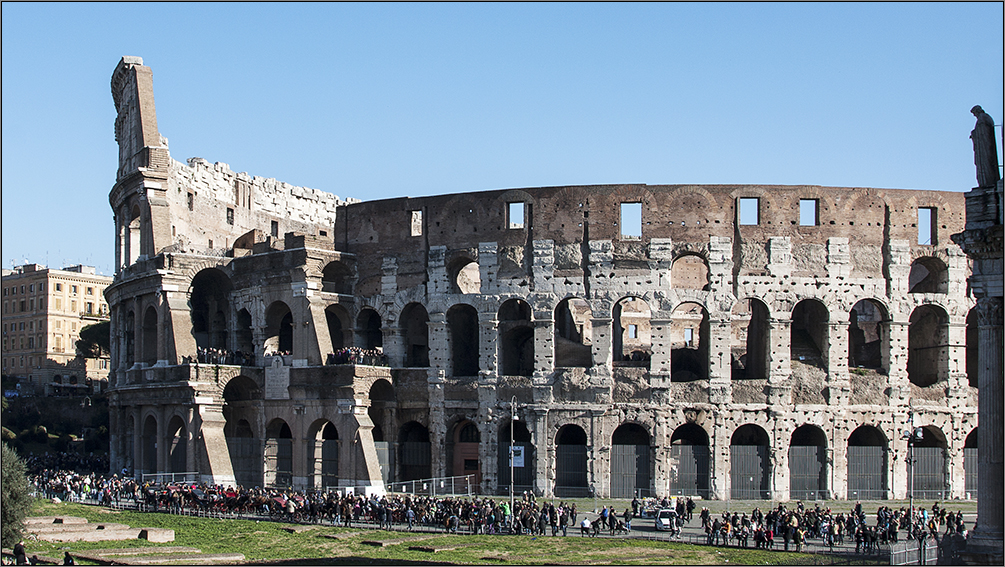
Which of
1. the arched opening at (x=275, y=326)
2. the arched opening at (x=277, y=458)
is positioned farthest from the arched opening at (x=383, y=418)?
the arched opening at (x=275, y=326)

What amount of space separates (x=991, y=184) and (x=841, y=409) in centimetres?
2387

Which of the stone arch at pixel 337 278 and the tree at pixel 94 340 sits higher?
the stone arch at pixel 337 278

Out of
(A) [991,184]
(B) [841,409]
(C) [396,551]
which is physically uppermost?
(A) [991,184]

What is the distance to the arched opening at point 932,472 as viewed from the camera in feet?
157

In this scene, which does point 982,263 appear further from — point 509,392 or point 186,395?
point 186,395

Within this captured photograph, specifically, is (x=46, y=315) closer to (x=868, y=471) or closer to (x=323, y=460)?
(x=323, y=460)

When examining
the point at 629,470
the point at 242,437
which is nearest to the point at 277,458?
the point at 242,437

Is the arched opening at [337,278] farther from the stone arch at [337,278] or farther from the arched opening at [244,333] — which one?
the arched opening at [244,333]

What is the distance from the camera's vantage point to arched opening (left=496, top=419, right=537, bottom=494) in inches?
1919

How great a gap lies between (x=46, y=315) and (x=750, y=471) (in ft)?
225

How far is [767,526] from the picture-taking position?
121 feet

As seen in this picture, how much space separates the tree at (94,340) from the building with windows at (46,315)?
274 cm

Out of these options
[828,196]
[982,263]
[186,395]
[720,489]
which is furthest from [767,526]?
[186,395]

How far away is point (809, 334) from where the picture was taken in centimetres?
5209
